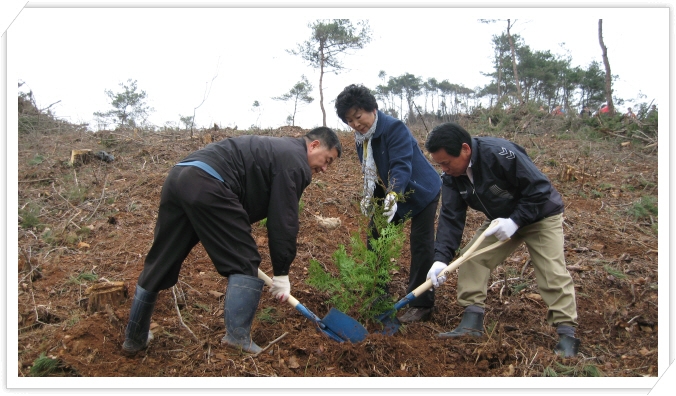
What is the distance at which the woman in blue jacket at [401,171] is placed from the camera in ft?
12.3

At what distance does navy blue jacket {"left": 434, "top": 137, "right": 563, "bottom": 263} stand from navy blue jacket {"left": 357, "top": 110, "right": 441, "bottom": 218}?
244 millimetres

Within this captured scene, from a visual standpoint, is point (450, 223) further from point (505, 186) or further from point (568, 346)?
point (568, 346)

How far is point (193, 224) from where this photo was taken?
292 cm

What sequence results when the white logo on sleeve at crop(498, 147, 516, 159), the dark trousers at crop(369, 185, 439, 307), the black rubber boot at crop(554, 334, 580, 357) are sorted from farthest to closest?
the dark trousers at crop(369, 185, 439, 307)
the white logo on sleeve at crop(498, 147, 516, 159)
the black rubber boot at crop(554, 334, 580, 357)

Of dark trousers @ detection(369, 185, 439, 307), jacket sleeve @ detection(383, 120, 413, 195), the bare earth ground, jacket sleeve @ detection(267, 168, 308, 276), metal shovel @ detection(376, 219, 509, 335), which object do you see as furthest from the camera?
dark trousers @ detection(369, 185, 439, 307)

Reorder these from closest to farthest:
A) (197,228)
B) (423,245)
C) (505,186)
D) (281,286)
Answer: (197,228) → (281,286) → (505,186) → (423,245)

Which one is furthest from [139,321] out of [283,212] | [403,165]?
[403,165]

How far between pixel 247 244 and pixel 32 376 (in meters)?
1.44

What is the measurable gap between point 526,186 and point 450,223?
0.67 meters

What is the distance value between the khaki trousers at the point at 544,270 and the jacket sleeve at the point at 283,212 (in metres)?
1.48

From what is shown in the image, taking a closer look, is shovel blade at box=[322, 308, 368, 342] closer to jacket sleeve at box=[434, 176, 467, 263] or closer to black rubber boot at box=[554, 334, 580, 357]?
jacket sleeve at box=[434, 176, 467, 263]

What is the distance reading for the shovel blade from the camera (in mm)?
3363

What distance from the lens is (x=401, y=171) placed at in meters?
3.72

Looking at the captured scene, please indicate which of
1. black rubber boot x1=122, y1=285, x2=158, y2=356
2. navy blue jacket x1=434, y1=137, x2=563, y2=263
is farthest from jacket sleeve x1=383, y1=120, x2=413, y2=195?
black rubber boot x1=122, y1=285, x2=158, y2=356
